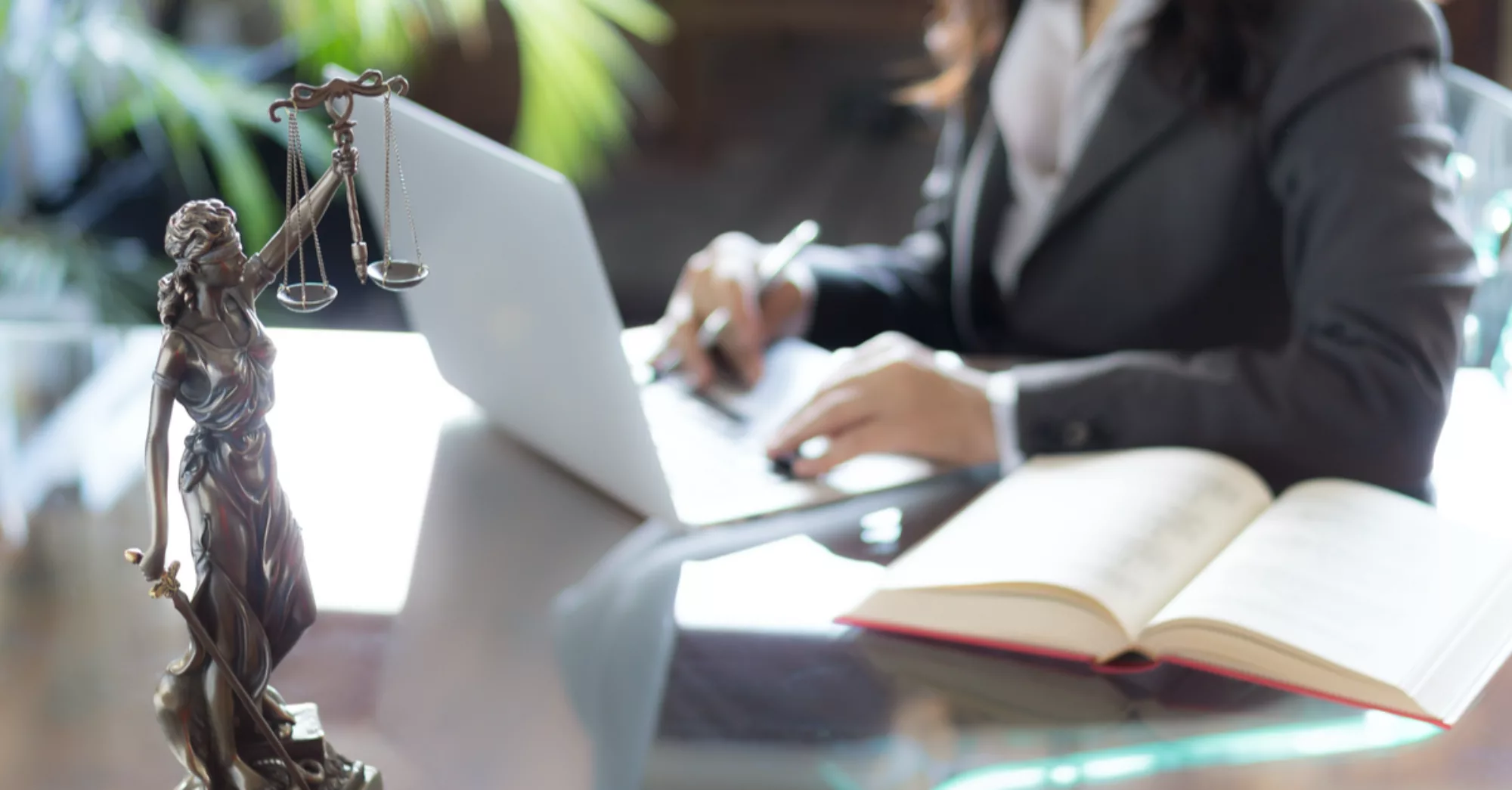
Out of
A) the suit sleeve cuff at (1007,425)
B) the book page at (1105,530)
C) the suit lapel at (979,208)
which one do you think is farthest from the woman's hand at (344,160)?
the suit lapel at (979,208)

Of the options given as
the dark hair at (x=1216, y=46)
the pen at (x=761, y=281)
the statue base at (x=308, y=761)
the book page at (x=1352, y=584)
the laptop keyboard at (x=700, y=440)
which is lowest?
the book page at (x=1352, y=584)

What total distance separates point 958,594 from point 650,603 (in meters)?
0.16

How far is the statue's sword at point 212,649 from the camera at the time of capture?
17.6 inches

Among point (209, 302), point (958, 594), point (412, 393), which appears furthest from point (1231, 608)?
point (412, 393)

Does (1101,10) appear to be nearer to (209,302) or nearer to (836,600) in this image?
(836,600)

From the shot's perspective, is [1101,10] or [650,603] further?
[1101,10]

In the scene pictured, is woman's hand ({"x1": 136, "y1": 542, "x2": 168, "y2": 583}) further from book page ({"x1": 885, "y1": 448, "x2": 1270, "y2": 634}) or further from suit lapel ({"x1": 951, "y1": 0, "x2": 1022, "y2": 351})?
suit lapel ({"x1": 951, "y1": 0, "x2": 1022, "y2": 351})

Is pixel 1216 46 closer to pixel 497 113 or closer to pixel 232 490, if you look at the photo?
pixel 232 490

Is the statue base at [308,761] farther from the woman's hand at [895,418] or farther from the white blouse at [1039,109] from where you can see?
the white blouse at [1039,109]

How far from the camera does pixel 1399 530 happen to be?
2.44ft

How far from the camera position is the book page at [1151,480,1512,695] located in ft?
2.08

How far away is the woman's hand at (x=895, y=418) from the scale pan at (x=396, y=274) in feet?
1.36

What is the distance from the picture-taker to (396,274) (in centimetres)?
50

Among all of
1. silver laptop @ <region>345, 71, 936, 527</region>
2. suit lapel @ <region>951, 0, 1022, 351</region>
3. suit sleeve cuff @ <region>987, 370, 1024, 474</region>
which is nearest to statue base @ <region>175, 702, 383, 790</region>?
silver laptop @ <region>345, 71, 936, 527</region>
